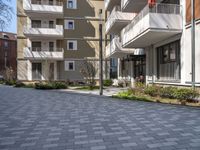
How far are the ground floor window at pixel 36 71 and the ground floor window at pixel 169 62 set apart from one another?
61.8 ft

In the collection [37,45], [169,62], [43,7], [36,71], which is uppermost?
[43,7]

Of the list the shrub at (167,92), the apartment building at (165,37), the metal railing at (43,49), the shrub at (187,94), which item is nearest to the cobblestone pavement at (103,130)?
the shrub at (187,94)

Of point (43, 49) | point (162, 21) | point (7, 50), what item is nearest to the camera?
point (162, 21)

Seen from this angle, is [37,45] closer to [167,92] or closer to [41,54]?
[41,54]

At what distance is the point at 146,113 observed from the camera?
808 centimetres

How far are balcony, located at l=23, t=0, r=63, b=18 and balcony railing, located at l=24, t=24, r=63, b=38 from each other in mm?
1771

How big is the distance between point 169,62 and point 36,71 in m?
20.6

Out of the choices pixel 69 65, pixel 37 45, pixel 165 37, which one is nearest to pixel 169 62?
pixel 165 37

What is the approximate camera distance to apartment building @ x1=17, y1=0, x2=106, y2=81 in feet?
95.0

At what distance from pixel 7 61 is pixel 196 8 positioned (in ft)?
191

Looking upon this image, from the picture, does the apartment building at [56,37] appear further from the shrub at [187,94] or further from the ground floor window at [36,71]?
the shrub at [187,94]

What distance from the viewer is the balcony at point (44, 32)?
2845 centimetres

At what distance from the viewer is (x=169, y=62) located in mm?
14312

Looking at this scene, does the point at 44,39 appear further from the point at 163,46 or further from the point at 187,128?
the point at 187,128
